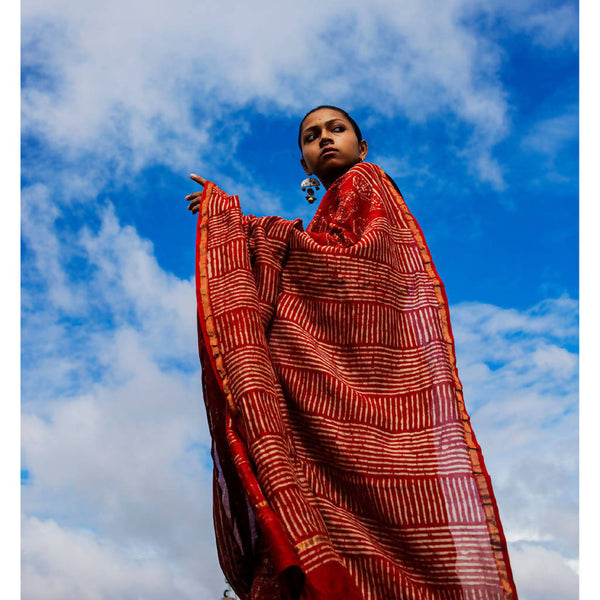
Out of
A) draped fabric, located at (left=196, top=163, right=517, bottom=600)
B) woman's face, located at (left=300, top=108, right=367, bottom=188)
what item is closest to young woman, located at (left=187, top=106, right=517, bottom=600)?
draped fabric, located at (left=196, top=163, right=517, bottom=600)

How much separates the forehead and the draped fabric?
3.54 ft

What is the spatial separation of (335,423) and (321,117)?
213 centimetres

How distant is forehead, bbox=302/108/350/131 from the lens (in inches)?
148

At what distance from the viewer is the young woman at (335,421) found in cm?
209

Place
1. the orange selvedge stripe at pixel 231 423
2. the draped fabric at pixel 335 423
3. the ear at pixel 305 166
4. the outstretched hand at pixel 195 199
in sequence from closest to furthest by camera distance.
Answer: the orange selvedge stripe at pixel 231 423, the draped fabric at pixel 335 423, the outstretched hand at pixel 195 199, the ear at pixel 305 166

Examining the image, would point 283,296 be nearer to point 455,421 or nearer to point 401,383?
point 401,383

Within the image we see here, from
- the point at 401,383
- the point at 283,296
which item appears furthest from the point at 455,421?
the point at 283,296

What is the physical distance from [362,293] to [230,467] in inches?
36.8

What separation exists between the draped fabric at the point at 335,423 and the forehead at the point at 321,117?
1.08 metres

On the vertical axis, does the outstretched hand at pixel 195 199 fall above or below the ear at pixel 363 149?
below

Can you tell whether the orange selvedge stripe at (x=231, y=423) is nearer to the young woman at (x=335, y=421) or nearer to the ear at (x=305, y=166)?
the young woman at (x=335, y=421)

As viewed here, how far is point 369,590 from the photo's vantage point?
6.78 ft

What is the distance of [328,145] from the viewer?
370 cm

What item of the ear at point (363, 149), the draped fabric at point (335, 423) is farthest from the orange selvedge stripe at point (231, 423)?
the ear at point (363, 149)
